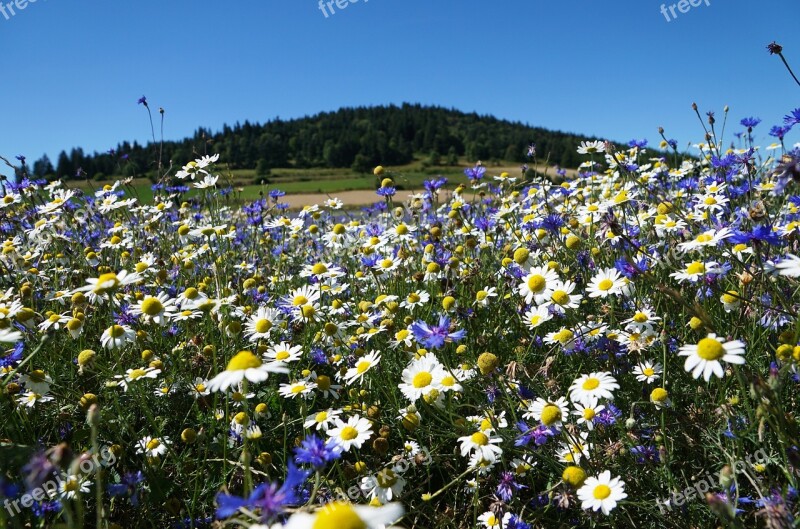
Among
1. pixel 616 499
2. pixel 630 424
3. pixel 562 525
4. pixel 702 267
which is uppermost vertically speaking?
pixel 702 267

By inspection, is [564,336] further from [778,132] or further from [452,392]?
[778,132]

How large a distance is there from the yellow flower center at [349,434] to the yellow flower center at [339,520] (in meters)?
0.97

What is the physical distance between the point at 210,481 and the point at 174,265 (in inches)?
106

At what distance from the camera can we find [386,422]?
8.47ft

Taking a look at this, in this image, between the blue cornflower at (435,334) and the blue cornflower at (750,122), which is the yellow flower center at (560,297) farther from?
the blue cornflower at (750,122)

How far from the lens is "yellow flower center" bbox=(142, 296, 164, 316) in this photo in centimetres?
236

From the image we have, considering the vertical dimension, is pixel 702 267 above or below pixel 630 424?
above

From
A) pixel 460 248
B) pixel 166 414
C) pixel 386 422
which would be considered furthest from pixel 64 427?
pixel 460 248

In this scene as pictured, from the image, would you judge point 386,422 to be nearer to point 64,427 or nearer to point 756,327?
point 64,427

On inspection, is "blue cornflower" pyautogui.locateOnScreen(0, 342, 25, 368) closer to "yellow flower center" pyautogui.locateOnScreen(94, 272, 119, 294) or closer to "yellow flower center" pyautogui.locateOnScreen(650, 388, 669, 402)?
"yellow flower center" pyautogui.locateOnScreen(94, 272, 119, 294)

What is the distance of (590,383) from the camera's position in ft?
6.39

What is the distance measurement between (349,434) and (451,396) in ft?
1.42

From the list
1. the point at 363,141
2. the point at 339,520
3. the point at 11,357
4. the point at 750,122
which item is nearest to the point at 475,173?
the point at 750,122

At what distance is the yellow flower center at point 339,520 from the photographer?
91 cm
